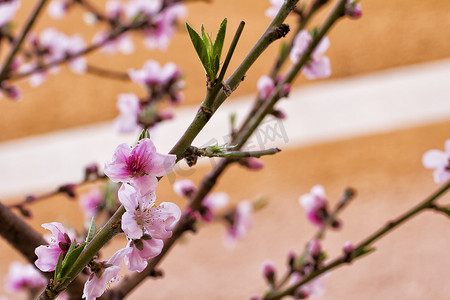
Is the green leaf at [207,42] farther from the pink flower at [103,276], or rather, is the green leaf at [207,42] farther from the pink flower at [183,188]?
the pink flower at [183,188]

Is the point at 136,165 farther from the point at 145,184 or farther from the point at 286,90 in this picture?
the point at 286,90

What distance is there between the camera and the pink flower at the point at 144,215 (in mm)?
271

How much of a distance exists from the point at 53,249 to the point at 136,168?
7 centimetres

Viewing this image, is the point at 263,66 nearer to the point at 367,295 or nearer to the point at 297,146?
the point at 297,146

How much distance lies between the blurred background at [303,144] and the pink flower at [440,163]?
1408mm

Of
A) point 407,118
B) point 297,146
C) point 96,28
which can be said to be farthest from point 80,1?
point 96,28

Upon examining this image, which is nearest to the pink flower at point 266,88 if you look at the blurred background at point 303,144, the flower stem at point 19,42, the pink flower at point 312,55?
the pink flower at point 312,55

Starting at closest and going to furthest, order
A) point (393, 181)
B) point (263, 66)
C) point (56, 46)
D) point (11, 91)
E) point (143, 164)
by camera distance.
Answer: point (143, 164) → point (11, 91) → point (56, 46) → point (393, 181) → point (263, 66)

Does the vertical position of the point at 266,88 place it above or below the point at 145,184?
above

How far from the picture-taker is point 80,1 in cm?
87

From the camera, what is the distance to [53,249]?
30 cm

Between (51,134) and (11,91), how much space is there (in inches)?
75.0

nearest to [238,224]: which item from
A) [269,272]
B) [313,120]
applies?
[269,272]

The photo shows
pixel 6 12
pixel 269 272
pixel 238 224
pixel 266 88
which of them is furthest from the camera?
pixel 238 224
